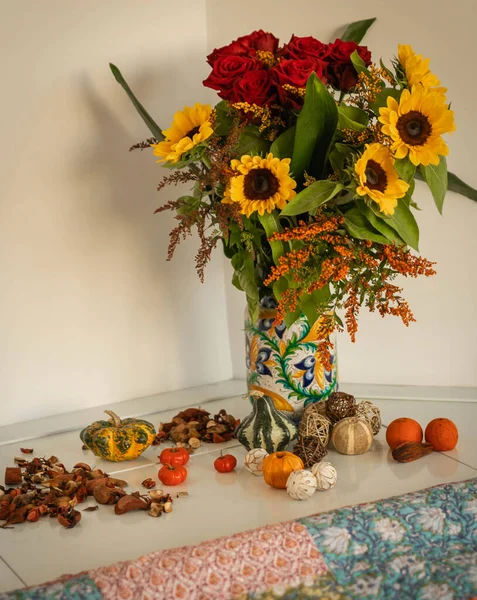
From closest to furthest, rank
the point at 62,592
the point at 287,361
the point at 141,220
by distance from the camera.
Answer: the point at 62,592 < the point at 287,361 < the point at 141,220

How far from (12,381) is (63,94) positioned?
472 mm

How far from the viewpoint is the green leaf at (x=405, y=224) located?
3.67 feet

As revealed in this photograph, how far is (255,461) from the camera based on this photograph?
1144 millimetres

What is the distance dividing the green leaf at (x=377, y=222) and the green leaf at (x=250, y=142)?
0.57 ft

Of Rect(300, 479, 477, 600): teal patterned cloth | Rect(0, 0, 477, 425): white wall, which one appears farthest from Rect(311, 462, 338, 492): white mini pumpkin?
Rect(0, 0, 477, 425): white wall

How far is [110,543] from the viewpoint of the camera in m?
0.98

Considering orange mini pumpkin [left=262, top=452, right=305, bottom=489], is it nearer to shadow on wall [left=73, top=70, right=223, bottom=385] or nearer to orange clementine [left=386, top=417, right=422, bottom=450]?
orange clementine [left=386, top=417, right=422, bottom=450]

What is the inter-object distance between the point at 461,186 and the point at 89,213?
0.61m

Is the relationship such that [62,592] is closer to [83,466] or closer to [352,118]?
[83,466]

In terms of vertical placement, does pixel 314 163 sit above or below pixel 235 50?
below

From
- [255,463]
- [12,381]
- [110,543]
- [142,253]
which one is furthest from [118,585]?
[142,253]

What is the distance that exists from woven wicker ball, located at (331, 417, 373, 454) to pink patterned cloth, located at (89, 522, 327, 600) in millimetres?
292

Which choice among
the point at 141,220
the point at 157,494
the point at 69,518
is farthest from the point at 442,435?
the point at 141,220

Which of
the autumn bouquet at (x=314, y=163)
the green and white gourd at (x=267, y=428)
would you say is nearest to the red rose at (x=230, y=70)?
the autumn bouquet at (x=314, y=163)
